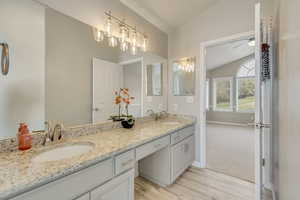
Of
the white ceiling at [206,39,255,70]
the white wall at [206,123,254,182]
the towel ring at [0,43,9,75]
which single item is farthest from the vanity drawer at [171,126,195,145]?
the white ceiling at [206,39,255,70]

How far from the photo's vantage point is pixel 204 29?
2518mm

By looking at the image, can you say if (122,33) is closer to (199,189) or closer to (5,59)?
(5,59)

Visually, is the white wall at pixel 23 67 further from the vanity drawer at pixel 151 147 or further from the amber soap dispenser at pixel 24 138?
the vanity drawer at pixel 151 147

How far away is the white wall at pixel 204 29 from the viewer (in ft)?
7.12

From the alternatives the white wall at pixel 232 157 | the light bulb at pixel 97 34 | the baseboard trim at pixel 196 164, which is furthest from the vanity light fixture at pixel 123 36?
the white wall at pixel 232 157

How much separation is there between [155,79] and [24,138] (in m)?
2.05

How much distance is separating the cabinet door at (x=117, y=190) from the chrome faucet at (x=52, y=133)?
627 mm

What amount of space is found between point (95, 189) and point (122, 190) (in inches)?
11.4

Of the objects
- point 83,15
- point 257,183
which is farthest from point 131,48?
point 257,183

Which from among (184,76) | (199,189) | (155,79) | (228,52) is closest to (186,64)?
(184,76)

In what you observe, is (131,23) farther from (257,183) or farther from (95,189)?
(257,183)

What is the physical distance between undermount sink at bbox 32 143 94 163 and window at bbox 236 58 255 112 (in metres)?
6.75

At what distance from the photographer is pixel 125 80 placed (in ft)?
6.69

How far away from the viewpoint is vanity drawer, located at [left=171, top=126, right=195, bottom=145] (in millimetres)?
2016
